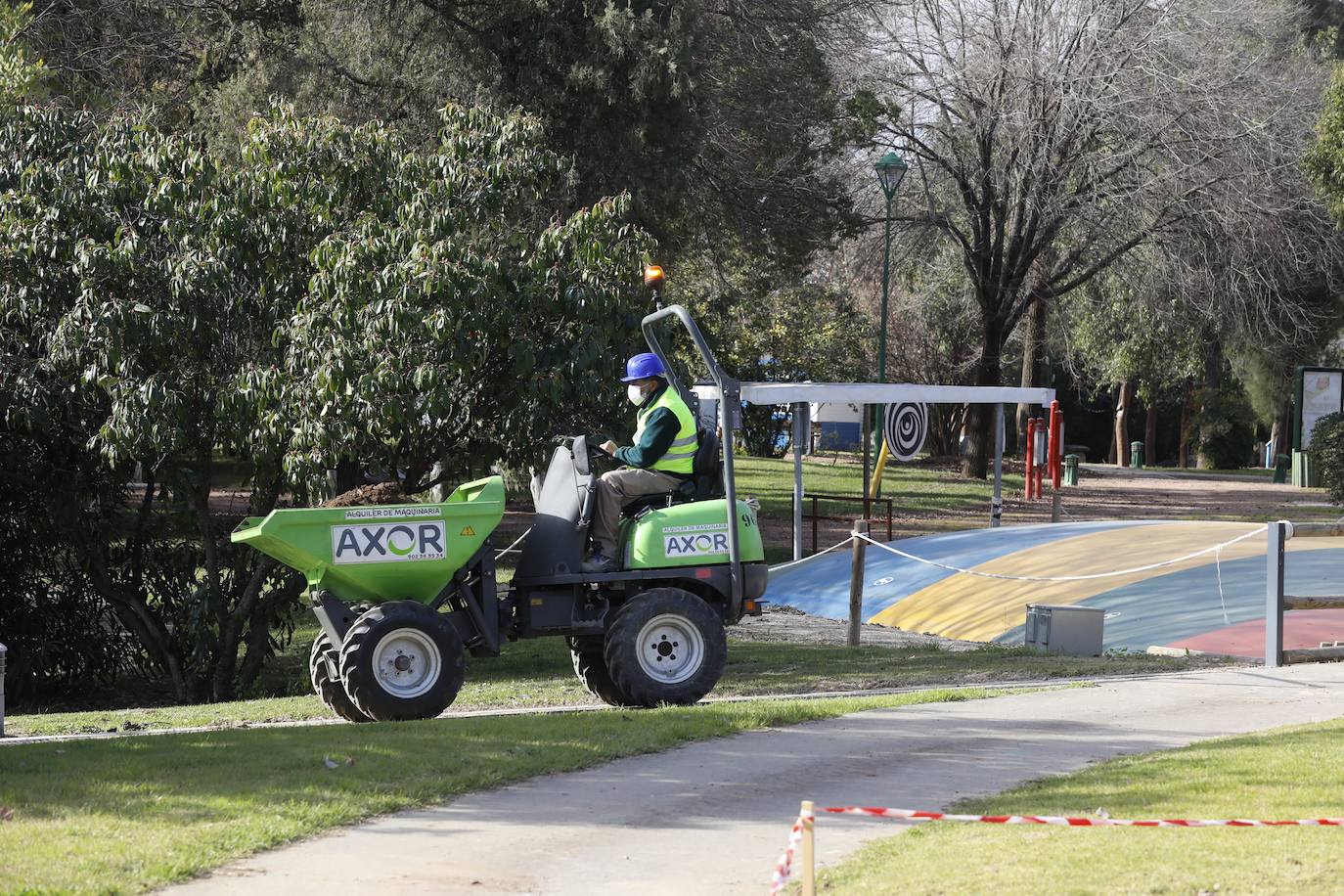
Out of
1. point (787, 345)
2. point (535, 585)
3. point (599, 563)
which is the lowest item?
point (535, 585)

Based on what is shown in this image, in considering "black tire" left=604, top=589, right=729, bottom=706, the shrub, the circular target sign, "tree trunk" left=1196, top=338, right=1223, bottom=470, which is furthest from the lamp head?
"tree trunk" left=1196, top=338, right=1223, bottom=470

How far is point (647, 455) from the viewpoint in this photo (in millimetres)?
10516

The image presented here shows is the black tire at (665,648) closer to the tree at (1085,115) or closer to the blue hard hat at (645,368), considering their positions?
the blue hard hat at (645,368)

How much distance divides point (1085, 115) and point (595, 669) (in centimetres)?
2149

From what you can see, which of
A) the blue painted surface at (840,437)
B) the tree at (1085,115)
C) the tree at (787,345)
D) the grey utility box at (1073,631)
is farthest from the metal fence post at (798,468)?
the blue painted surface at (840,437)

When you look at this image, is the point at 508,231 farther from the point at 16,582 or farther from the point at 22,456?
the point at 16,582

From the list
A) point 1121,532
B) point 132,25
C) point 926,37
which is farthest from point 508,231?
point 926,37

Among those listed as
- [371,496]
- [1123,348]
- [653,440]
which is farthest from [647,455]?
[1123,348]

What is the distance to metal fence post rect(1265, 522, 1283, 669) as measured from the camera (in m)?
12.5

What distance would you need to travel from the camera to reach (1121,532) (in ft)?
63.6

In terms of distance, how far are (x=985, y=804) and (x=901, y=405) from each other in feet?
56.2

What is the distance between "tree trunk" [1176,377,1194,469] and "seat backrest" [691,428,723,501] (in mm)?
45035

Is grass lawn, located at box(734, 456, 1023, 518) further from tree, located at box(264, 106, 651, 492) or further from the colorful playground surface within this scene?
tree, located at box(264, 106, 651, 492)

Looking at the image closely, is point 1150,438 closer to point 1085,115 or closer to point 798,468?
point 1085,115
